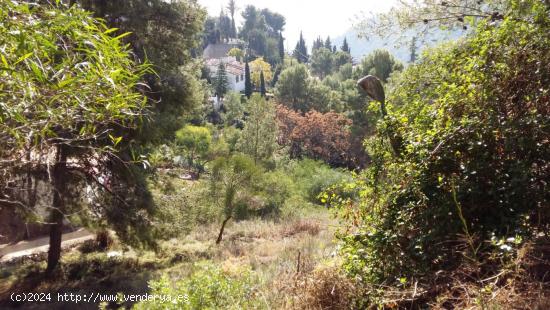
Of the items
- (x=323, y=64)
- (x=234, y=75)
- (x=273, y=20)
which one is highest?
(x=273, y=20)

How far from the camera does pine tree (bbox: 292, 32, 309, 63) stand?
279 ft

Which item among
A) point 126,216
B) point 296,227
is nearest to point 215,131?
point 296,227

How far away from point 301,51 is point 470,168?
88303mm

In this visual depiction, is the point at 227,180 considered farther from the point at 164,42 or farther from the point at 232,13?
the point at 232,13

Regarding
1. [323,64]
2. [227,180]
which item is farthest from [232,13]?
[227,180]

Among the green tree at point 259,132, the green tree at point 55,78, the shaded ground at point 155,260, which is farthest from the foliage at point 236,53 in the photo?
the green tree at point 55,78

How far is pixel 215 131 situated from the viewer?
3431 cm

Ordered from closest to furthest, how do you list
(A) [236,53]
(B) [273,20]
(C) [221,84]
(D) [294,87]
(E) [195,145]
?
(E) [195,145] < (D) [294,87] < (C) [221,84] < (A) [236,53] < (B) [273,20]

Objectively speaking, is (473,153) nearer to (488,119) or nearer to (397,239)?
(488,119)

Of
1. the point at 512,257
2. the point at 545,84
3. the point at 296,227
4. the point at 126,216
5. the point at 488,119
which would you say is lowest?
the point at 296,227

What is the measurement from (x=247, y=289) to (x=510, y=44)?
3.04 m

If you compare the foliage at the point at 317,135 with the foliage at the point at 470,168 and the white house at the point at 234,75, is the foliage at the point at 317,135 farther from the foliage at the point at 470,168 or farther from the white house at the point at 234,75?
the white house at the point at 234,75

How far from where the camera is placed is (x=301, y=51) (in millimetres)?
87875

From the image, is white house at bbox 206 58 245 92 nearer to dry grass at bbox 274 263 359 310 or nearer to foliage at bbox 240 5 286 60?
foliage at bbox 240 5 286 60
